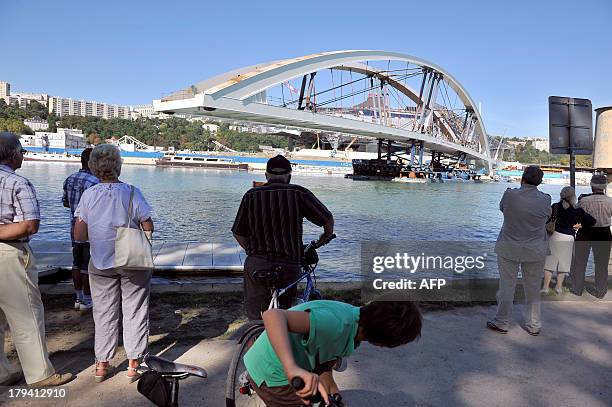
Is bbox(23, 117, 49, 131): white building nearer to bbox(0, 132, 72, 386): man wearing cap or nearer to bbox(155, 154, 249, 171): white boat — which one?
bbox(155, 154, 249, 171): white boat

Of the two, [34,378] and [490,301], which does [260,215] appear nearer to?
[34,378]

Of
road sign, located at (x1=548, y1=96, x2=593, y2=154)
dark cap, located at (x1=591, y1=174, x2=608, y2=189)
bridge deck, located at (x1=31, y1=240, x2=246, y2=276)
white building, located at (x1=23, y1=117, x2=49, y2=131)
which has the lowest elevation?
bridge deck, located at (x1=31, y1=240, x2=246, y2=276)

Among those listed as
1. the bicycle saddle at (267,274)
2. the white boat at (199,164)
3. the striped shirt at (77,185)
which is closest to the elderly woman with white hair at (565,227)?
the bicycle saddle at (267,274)

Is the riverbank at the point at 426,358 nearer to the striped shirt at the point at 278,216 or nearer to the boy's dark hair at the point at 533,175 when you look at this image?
the striped shirt at the point at 278,216

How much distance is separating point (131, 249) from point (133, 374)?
2.77 feet

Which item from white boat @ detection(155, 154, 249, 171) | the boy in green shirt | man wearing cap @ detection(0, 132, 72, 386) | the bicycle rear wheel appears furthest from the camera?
white boat @ detection(155, 154, 249, 171)

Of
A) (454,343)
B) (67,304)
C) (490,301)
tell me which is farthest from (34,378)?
(490,301)

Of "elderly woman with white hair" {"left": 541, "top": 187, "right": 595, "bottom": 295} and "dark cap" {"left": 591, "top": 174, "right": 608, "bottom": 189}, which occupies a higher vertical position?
"dark cap" {"left": 591, "top": 174, "right": 608, "bottom": 189}

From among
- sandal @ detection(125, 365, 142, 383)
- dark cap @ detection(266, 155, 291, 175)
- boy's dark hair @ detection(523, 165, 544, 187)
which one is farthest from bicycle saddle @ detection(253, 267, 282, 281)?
boy's dark hair @ detection(523, 165, 544, 187)

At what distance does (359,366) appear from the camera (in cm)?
338

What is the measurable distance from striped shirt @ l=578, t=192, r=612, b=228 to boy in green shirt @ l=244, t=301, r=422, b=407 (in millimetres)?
5008

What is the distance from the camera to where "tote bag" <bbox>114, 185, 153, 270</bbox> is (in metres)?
2.95

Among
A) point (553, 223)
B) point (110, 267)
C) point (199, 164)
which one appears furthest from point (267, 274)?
point (199, 164)

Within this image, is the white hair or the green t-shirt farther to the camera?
the white hair
